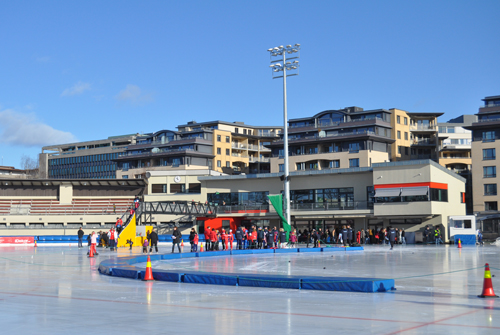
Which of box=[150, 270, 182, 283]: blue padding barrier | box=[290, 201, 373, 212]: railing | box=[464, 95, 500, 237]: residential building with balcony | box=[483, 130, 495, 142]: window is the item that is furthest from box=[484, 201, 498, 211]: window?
box=[150, 270, 182, 283]: blue padding barrier

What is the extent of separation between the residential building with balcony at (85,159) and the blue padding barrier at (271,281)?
123 meters

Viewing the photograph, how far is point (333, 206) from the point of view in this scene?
55906mm

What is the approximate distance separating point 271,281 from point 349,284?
233cm

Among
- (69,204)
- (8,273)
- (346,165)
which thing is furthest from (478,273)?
(346,165)

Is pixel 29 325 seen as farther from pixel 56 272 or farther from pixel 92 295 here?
pixel 56 272

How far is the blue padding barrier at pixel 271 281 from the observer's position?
15040 mm

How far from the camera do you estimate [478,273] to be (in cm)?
1880

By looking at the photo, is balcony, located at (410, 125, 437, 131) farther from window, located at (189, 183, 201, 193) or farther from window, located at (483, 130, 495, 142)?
window, located at (189, 183, 201, 193)

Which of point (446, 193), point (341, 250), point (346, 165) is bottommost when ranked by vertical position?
point (341, 250)

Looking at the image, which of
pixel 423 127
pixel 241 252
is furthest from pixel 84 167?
pixel 241 252

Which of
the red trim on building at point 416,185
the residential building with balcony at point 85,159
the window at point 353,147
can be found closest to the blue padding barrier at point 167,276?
the red trim on building at point 416,185

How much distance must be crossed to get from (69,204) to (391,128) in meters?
53.3

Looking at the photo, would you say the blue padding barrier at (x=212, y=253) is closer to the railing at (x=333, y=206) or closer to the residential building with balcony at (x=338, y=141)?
the railing at (x=333, y=206)

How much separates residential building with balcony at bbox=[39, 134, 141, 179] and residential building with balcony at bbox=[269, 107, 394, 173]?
191 ft
